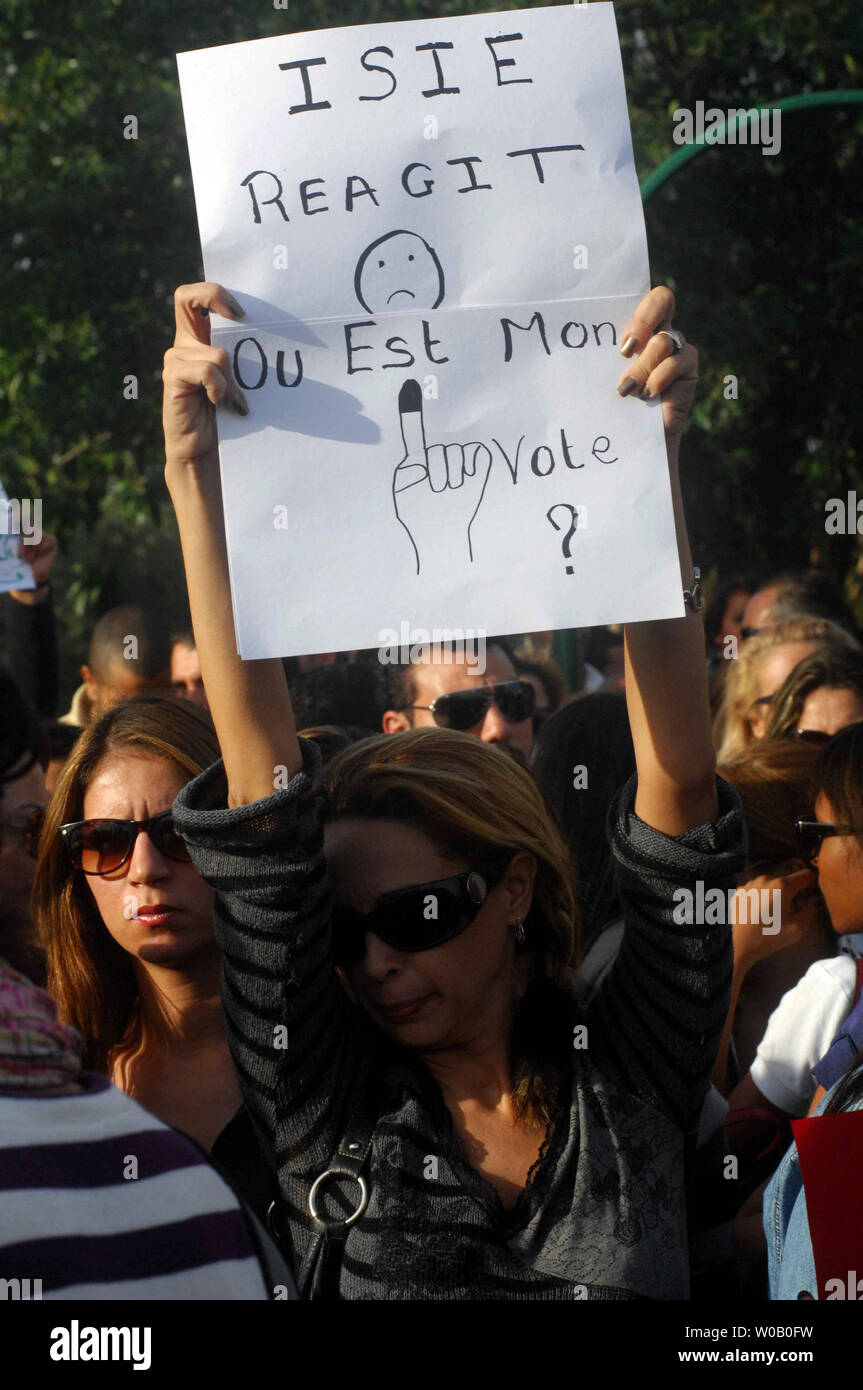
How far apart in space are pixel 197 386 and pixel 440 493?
32 cm

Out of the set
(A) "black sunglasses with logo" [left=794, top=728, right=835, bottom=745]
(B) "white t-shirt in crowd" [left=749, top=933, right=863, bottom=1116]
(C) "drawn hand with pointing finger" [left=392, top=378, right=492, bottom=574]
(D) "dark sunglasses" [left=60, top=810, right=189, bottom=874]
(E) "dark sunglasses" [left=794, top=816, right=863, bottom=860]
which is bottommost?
(B) "white t-shirt in crowd" [left=749, top=933, right=863, bottom=1116]

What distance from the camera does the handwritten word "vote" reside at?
186 cm

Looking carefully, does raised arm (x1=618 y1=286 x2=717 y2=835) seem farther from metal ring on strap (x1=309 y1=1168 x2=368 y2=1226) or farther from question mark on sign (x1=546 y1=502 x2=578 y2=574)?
metal ring on strap (x1=309 y1=1168 x2=368 y2=1226)

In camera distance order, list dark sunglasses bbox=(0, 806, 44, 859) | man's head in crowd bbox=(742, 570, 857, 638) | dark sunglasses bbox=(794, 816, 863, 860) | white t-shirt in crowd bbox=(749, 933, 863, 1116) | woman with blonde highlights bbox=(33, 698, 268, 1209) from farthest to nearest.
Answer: man's head in crowd bbox=(742, 570, 857, 638) < dark sunglasses bbox=(794, 816, 863, 860) < white t-shirt in crowd bbox=(749, 933, 863, 1116) < woman with blonde highlights bbox=(33, 698, 268, 1209) < dark sunglasses bbox=(0, 806, 44, 859)

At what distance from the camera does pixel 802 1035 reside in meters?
2.48

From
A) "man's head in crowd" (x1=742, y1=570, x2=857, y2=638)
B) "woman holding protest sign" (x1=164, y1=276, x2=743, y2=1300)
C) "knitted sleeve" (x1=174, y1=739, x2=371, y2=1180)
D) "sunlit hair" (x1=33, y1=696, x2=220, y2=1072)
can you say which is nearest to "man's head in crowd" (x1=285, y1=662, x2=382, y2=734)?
"sunlit hair" (x1=33, y1=696, x2=220, y2=1072)

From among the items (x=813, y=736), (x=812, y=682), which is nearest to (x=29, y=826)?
(x=813, y=736)

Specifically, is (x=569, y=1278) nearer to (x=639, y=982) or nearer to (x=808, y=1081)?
(x=639, y=982)

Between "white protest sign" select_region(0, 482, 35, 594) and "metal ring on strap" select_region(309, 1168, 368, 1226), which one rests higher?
"white protest sign" select_region(0, 482, 35, 594)

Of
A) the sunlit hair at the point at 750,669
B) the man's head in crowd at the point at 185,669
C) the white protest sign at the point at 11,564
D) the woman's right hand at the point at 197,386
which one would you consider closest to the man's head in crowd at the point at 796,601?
the sunlit hair at the point at 750,669

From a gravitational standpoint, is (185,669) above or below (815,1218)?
above

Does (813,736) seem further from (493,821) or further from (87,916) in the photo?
(87,916)

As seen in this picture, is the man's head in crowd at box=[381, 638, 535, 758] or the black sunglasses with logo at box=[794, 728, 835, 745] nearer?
the black sunglasses with logo at box=[794, 728, 835, 745]

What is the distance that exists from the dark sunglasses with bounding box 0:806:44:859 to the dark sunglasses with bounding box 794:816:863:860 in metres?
1.30
